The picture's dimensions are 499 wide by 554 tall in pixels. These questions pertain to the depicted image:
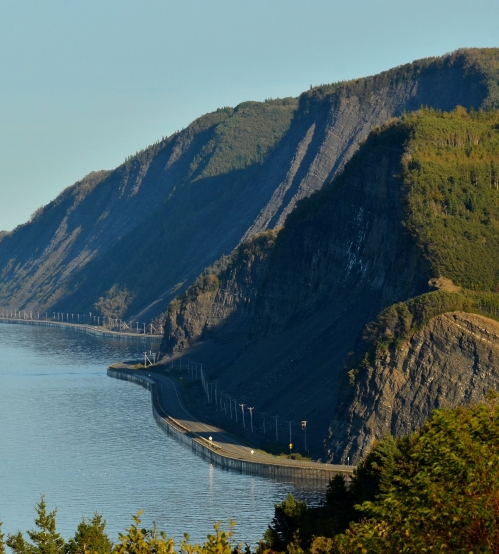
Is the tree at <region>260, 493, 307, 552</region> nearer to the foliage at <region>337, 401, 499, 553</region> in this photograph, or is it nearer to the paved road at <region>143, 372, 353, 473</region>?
the foliage at <region>337, 401, 499, 553</region>

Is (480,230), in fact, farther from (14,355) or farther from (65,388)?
(14,355)

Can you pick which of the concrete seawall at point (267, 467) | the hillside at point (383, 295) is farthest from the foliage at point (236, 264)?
the concrete seawall at point (267, 467)

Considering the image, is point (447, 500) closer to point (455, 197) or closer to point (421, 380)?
point (421, 380)

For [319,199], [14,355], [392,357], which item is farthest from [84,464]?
[14,355]

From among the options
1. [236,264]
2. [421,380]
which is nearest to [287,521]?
[421,380]

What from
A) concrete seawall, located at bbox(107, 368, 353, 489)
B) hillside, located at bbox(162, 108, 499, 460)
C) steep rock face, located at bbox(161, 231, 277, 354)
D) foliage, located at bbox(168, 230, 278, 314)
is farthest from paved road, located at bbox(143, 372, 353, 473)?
foliage, located at bbox(168, 230, 278, 314)

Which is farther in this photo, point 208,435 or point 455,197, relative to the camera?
point 455,197
